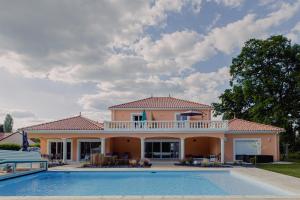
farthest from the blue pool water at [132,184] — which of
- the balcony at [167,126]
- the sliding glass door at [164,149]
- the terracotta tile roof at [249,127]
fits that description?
the sliding glass door at [164,149]

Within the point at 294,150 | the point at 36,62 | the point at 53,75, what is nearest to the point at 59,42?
the point at 36,62

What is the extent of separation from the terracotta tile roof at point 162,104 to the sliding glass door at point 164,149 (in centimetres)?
313

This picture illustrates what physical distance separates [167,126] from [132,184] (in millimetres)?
11553

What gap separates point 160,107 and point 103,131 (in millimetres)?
5882

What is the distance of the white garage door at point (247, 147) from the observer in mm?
29672

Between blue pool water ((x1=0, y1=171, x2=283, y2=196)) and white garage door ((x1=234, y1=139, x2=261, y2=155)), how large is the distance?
886 cm

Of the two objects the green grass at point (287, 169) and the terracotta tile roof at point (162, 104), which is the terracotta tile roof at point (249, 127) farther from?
the green grass at point (287, 169)

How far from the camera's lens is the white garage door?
29.7 meters

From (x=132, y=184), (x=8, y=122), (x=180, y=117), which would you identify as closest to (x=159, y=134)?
(x=180, y=117)

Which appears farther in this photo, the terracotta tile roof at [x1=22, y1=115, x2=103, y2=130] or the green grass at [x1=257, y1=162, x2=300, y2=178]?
the terracotta tile roof at [x1=22, y1=115, x2=103, y2=130]

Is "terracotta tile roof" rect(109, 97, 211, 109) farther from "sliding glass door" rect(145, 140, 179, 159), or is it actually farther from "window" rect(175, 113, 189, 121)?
"sliding glass door" rect(145, 140, 179, 159)

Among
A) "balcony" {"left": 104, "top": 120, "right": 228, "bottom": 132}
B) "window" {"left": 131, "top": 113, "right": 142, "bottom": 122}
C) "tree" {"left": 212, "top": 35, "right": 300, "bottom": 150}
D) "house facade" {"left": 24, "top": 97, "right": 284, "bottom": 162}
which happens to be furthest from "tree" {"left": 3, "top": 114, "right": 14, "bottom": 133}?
"balcony" {"left": 104, "top": 120, "right": 228, "bottom": 132}

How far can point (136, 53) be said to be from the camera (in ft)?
78.7

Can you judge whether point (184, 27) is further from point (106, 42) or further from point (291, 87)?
point (291, 87)
